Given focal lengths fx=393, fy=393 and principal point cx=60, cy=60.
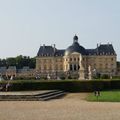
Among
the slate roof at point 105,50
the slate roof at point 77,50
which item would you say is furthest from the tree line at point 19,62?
the slate roof at point 105,50

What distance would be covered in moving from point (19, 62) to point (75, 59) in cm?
2825

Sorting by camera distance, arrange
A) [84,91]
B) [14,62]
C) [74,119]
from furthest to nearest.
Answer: [14,62]
[84,91]
[74,119]

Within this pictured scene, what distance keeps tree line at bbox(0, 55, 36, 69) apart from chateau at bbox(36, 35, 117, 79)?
53.7ft

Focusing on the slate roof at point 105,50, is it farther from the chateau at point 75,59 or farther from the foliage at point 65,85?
the foliage at point 65,85

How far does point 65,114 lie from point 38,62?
A: 116369 millimetres

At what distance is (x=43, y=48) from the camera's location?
131 metres

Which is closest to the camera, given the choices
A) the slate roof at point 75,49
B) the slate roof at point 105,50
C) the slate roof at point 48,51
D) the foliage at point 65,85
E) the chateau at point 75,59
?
the foliage at point 65,85

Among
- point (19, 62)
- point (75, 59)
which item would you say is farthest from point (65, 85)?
point (19, 62)

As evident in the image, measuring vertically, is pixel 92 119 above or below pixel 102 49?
below

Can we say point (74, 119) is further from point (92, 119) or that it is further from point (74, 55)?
point (74, 55)

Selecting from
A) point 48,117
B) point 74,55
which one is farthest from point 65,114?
point 74,55

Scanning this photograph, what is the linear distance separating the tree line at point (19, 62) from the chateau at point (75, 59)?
1636cm

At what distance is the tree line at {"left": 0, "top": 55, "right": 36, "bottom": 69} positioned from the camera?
14725 centimetres

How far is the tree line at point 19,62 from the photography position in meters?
147
